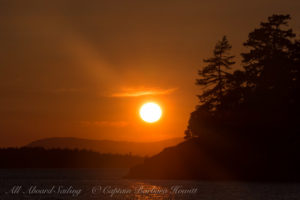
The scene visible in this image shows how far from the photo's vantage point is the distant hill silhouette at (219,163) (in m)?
90.5

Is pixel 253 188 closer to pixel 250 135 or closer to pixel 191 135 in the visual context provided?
pixel 250 135

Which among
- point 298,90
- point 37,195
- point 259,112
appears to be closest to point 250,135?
point 259,112

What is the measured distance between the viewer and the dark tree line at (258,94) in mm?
93562

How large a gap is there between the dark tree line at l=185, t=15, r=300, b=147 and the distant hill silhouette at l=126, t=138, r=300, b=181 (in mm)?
2086

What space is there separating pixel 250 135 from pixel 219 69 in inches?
617

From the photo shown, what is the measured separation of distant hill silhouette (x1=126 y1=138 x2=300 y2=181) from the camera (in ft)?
297

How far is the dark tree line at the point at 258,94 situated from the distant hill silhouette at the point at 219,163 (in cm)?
209

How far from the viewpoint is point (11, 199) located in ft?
206

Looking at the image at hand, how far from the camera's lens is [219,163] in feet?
309

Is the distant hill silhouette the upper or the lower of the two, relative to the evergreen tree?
lower

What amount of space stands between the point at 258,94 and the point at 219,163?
43.3ft

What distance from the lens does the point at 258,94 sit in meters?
93.7

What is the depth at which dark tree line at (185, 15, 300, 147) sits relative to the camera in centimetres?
9356

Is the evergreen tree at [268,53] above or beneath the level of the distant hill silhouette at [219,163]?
above
